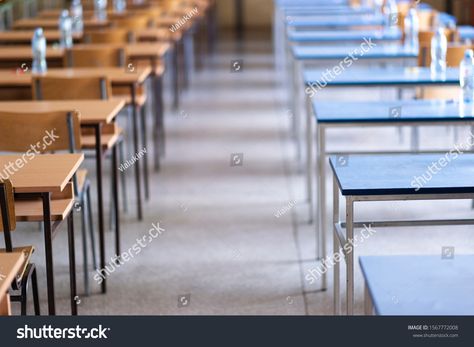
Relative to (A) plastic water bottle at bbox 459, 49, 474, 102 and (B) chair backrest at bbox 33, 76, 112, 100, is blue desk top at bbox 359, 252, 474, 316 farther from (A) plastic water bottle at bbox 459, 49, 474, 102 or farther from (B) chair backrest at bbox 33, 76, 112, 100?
(B) chair backrest at bbox 33, 76, 112, 100

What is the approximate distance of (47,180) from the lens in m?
3.28

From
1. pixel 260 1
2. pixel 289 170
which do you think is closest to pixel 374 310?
pixel 289 170

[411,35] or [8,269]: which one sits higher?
[411,35]

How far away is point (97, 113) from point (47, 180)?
116 cm

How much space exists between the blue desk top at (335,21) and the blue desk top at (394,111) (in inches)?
162

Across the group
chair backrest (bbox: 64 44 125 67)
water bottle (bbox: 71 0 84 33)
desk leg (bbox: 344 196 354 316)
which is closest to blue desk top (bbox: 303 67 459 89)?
chair backrest (bbox: 64 44 125 67)

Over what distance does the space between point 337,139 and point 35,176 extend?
4.57m

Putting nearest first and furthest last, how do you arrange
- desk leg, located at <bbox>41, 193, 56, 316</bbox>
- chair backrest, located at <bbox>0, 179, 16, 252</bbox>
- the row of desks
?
the row of desks, chair backrest, located at <bbox>0, 179, 16, 252</bbox>, desk leg, located at <bbox>41, 193, 56, 316</bbox>

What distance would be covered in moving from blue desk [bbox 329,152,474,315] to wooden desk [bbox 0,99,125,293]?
128cm

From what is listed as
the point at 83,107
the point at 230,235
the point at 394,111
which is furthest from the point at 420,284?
the point at 230,235

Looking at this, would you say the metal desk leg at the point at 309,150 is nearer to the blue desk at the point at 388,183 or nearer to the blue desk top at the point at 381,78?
the blue desk top at the point at 381,78

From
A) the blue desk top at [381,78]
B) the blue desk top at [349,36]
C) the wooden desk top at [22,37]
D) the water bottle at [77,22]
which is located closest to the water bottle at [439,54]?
the blue desk top at [381,78]

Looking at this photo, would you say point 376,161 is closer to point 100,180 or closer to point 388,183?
point 388,183

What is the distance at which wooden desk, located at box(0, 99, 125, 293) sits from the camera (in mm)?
4270
